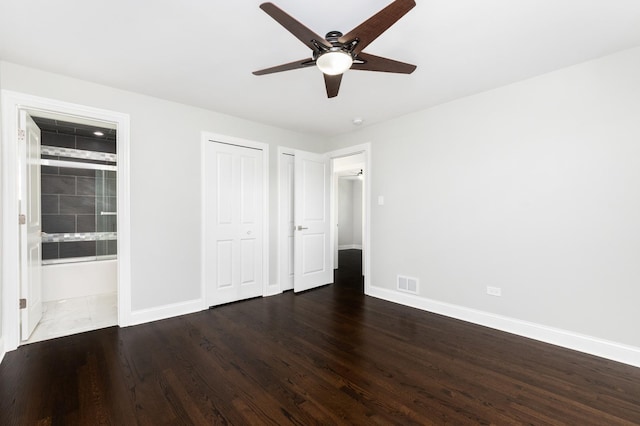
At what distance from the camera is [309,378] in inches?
82.2

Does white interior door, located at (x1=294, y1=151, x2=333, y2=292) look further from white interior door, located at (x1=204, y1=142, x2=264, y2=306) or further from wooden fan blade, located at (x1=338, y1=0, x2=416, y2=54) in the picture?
wooden fan blade, located at (x1=338, y1=0, x2=416, y2=54)

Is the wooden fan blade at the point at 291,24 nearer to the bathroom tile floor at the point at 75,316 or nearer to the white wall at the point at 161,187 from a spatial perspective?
the white wall at the point at 161,187

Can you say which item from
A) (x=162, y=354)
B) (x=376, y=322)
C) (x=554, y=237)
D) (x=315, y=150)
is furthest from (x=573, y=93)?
(x=162, y=354)

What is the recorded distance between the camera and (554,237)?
268 centimetres

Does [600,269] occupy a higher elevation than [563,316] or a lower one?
higher

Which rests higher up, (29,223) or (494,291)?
(29,223)

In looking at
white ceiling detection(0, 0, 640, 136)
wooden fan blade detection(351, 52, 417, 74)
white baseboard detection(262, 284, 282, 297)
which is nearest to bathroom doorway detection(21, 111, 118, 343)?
white ceiling detection(0, 0, 640, 136)

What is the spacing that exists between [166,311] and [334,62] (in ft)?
10.6

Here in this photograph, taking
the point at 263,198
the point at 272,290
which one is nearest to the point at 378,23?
the point at 263,198

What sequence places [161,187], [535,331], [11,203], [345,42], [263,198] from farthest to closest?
[263,198]
[161,187]
[535,331]
[11,203]
[345,42]

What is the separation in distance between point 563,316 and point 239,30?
373 centimetres

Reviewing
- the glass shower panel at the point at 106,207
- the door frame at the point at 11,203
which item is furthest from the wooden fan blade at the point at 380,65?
the glass shower panel at the point at 106,207

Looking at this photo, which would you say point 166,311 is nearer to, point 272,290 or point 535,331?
point 272,290

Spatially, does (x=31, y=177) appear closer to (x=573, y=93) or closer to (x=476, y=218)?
(x=476, y=218)
